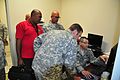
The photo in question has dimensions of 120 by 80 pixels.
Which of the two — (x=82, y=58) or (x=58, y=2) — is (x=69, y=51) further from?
(x=58, y=2)

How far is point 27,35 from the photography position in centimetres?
220

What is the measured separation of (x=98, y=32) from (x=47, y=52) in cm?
188

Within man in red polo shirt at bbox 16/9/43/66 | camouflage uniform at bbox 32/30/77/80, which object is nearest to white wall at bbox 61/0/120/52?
man in red polo shirt at bbox 16/9/43/66

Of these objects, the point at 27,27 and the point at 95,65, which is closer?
the point at 95,65

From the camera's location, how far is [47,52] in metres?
1.53

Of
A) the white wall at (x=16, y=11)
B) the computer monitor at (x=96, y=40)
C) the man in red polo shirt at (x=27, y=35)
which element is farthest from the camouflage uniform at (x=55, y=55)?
the computer monitor at (x=96, y=40)

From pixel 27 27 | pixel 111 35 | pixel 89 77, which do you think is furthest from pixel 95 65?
pixel 111 35

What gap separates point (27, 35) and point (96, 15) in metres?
1.61

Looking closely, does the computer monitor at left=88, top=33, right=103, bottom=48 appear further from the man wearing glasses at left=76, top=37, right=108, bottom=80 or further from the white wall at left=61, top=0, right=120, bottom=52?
the man wearing glasses at left=76, top=37, right=108, bottom=80

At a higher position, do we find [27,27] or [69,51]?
[27,27]

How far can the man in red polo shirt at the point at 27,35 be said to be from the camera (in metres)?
2.17

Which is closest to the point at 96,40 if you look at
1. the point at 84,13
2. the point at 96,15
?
the point at 96,15

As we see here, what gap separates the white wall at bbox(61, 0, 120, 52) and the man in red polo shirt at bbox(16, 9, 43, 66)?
4.36 ft

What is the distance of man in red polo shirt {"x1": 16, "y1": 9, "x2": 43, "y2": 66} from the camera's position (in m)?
2.17
